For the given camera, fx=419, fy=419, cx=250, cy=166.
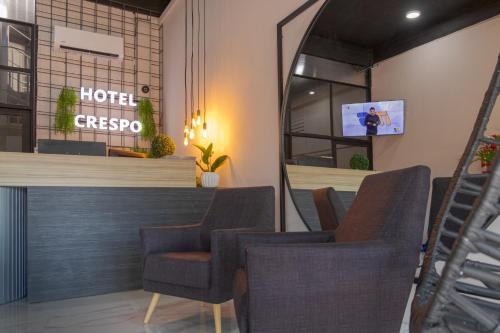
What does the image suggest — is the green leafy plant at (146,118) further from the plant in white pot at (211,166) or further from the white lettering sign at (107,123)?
the plant in white pot at (211,166)

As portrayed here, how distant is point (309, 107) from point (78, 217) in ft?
6.61

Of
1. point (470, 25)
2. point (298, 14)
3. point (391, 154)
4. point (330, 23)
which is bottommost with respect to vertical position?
point (391, 154)

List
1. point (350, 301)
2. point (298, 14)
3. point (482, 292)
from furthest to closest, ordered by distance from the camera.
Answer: point (298, 14), point (350, 301), point (482, 292)

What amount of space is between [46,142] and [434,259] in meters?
3.56

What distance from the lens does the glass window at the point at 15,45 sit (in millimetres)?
5973

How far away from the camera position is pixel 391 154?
2242 mm

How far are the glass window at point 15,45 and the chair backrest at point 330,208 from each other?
5259 mm

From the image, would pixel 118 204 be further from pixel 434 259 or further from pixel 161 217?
pixel 434 259

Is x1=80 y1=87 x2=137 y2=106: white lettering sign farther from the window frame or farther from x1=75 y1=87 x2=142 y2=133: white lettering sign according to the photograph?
the window frame

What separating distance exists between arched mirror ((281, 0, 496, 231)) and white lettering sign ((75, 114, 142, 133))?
12.3 ft

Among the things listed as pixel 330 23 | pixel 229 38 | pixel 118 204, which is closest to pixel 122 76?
pixel 229 38

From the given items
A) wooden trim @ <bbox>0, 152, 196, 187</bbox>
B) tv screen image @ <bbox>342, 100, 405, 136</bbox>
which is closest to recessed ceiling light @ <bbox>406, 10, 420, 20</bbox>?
tv screen image @ <bbox>342, 100, 405, 136</bbox>

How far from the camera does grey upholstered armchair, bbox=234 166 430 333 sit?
1404mm

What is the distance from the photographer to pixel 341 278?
4.76ft
